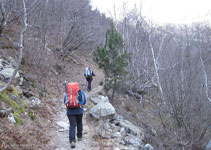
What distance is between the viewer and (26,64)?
9.02m

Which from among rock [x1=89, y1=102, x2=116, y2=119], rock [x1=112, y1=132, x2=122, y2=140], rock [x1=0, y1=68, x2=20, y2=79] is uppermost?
rock [x1=0, y1=68, x2=20, y2=79]

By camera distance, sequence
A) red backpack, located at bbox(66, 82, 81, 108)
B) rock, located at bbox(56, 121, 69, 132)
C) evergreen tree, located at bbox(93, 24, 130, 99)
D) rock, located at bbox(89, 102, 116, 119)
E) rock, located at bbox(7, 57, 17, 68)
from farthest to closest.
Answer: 1. evergreen tree, located at bbox(93, 24, 130, 99)
2. rock, located at bbox(7, 57, 17, 68)
3. rock, located at bbox(89, 102, 116, 119)
4. rock, located at bbox(56, 121, 69, 132)
5. red backpack, located at bbox(66, 82, 81, 108)

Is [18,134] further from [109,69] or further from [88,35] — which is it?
[88,35]

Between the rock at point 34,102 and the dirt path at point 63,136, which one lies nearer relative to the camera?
the dirt path at point 63,136

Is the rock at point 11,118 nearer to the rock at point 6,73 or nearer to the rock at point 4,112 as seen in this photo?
the rock at point 4,112

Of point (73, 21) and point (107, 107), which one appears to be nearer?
point (107, 107)

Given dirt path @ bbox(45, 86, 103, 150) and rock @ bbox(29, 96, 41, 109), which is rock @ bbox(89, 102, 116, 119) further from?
rock @ bbox(29, 96, 41, 109)

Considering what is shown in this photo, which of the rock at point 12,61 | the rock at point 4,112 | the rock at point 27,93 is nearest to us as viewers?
the rock at point 4,112

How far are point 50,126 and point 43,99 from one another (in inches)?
75.5

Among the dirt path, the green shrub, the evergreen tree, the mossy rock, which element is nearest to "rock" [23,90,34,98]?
the mossy rock

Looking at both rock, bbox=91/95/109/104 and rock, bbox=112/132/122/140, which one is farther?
rock, bbox=91/95/109/104

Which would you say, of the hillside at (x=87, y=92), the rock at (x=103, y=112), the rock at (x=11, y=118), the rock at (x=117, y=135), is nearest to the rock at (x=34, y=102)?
the hillside at (x=87, y=92)

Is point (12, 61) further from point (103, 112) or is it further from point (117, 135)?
point (117, 135)

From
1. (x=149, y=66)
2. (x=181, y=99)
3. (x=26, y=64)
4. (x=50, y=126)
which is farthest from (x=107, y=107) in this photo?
(x=149, y=66)
